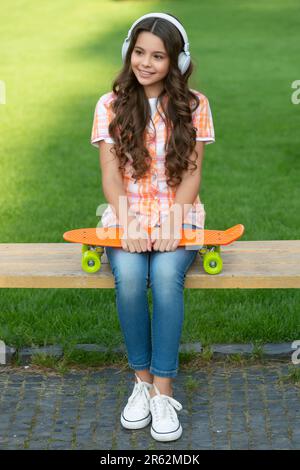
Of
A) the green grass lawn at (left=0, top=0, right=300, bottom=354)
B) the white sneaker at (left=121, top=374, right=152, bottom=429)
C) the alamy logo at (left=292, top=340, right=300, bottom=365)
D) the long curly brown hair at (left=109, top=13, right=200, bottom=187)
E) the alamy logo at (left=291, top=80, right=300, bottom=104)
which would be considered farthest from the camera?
the alamy logo at (left=291, top=80, right=300, bottom=104)

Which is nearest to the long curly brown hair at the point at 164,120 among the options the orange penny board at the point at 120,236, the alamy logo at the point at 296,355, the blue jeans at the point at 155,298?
the orange penny board at the point at 120,236

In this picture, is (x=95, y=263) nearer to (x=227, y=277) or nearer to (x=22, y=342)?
(x=227, y=277)

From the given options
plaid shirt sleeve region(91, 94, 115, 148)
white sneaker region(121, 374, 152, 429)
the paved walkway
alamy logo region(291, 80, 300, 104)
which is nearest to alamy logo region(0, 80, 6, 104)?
alamy logo region(291, 80, 300, 104)

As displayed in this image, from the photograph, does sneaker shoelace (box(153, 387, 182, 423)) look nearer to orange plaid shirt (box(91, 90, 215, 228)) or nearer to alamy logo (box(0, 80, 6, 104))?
orange plaid shirt (box(91, 90, 215, 228))

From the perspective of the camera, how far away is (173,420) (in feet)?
13.8

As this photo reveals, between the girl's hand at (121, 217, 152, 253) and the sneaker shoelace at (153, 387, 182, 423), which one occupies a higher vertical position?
the girl's hand at (121, 217, 152, 253)

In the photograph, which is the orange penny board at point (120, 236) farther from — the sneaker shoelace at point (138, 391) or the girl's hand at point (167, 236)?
the sneaker shoelace at point (138, 391)

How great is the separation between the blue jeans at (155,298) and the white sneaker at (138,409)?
0.12 metres

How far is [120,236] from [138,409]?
75cm

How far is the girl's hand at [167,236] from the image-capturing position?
4.22 metres

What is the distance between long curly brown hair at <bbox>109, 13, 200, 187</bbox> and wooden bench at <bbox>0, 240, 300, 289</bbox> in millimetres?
453

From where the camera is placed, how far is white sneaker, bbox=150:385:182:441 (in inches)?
163
